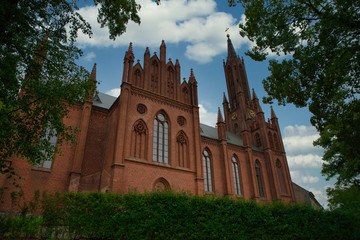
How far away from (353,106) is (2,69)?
14888mm

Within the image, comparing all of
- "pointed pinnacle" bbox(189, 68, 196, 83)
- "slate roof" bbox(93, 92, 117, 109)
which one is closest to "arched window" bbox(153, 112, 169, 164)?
"pointed pinnacle" bbox(189, 68, 196, 83)

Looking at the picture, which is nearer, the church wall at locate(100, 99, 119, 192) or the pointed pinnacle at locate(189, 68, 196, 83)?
the church wall at locate(100, 99, 119, 192)

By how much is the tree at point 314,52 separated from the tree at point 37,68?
7.28 meters

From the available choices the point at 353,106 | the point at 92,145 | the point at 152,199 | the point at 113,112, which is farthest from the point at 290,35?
the point at 92,145

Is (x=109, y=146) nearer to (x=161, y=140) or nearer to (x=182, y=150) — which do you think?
(x=161, y=140)

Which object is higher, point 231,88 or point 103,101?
point 231,88

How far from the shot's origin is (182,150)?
21.9 meters

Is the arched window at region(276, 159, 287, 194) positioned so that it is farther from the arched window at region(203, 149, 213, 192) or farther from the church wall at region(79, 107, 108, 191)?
the church wall at region(79, 107, 108, 191)

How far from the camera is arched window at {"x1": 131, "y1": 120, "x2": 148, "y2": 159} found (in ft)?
61.9

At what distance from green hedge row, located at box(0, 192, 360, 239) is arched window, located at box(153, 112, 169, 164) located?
8329mm

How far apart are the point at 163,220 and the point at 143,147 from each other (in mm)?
9315

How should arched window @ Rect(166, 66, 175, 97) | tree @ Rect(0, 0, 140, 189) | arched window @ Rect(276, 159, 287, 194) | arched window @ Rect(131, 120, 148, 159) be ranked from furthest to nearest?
arched window @ Rect(276, 159, 287, 194) < arched window @ Rect(166, 66, 175, 97) < arched window @ Rect(131, 120, 148, 159) < tree @ Rect(0, 0, 140, 189)

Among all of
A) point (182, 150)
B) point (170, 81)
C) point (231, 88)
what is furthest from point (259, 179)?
point (231, 88)

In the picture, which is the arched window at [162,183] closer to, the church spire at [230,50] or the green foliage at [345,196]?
the green foliage at [345,196]
